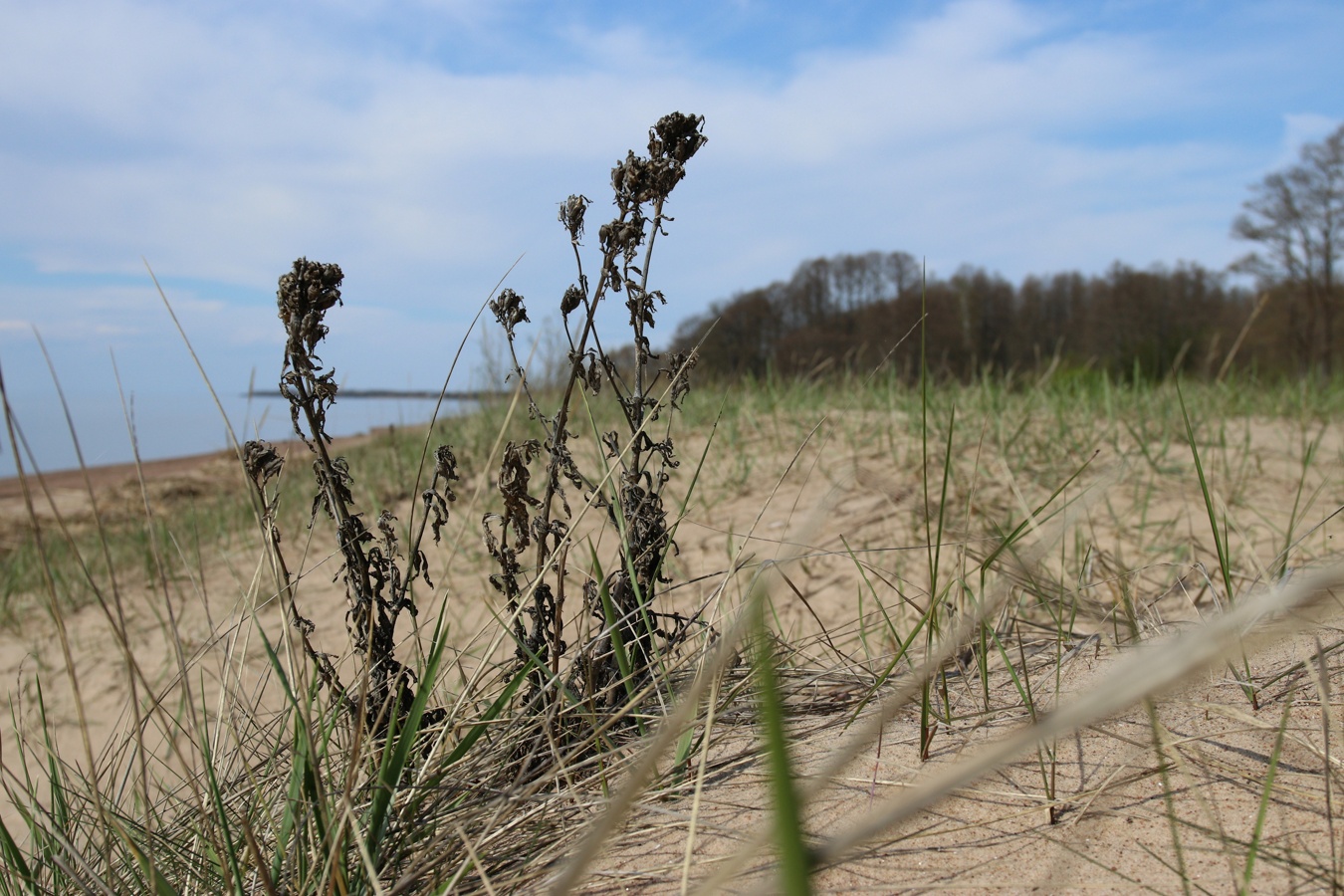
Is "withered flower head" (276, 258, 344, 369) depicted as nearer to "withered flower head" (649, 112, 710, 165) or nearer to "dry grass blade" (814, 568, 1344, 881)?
"withered flower head" (649, 112, 710, 165)

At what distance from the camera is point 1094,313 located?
23.1 metres

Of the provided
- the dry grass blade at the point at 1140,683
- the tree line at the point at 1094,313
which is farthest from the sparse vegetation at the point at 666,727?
the tree line at the point at 1094,313

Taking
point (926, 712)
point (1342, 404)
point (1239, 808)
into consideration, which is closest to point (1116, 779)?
point (1239, 808)

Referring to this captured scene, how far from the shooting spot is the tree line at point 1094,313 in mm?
15078

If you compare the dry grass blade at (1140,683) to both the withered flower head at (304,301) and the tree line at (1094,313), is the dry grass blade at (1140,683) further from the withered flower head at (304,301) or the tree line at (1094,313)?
the tree line at (1094,313)

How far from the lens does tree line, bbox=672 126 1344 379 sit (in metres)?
15.1

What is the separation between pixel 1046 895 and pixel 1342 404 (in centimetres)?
522

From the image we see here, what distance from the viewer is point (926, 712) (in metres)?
1.21

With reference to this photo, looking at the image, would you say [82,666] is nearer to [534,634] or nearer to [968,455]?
[534,634]

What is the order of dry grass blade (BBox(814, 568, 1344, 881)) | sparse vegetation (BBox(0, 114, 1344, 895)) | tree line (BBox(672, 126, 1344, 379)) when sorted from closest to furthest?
1. dry grass blade (BBox(814, 568, 1344, 881))
2. sparse vegetation (BBox(0, 114, 1344, 895))
3. tree line (BBox(672, 126, 1344, 379))

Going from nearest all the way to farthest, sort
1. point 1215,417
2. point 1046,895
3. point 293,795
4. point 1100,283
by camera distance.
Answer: point 1046,895, point 293,795, point 1215,417, point 1100,283

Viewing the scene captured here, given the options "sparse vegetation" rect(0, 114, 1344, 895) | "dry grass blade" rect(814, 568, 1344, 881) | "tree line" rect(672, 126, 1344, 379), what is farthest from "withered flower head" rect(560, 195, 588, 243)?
"tree line" rect(672, 126, 1344, 379)

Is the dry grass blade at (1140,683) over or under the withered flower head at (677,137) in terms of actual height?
under

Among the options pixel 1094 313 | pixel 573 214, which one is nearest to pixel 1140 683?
pixel 573 214
